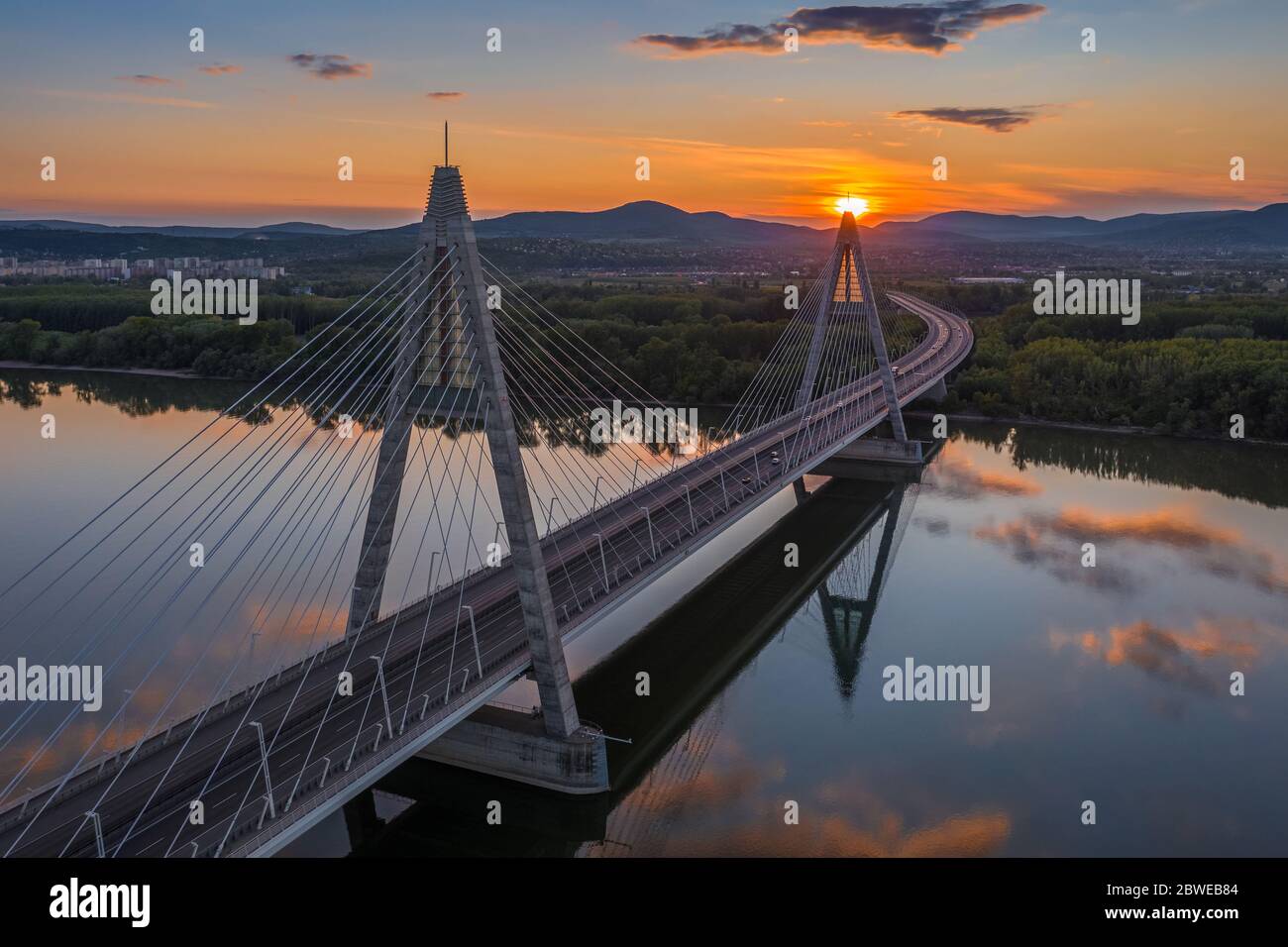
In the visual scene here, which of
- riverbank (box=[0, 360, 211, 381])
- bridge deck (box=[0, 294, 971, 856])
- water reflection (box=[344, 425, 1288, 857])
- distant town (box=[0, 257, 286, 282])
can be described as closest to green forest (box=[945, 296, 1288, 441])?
water reflection (box=[344, 425, 1288, 857])

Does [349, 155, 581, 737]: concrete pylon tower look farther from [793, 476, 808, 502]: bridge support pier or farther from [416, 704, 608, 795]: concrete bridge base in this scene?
[793, 476, 808, 502]: bridge support pier

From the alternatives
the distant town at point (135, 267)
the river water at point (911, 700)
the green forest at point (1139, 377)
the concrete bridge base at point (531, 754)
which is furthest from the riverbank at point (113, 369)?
the concrete bridge base at point (531, 754)

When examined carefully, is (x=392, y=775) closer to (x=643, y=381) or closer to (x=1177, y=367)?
(x=643, y=381)

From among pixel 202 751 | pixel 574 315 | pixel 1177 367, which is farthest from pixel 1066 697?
pixel 574 315

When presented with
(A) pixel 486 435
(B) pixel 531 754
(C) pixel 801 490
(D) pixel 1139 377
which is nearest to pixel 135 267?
(C) pixel 801 490

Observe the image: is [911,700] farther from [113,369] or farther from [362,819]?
[113,369]
